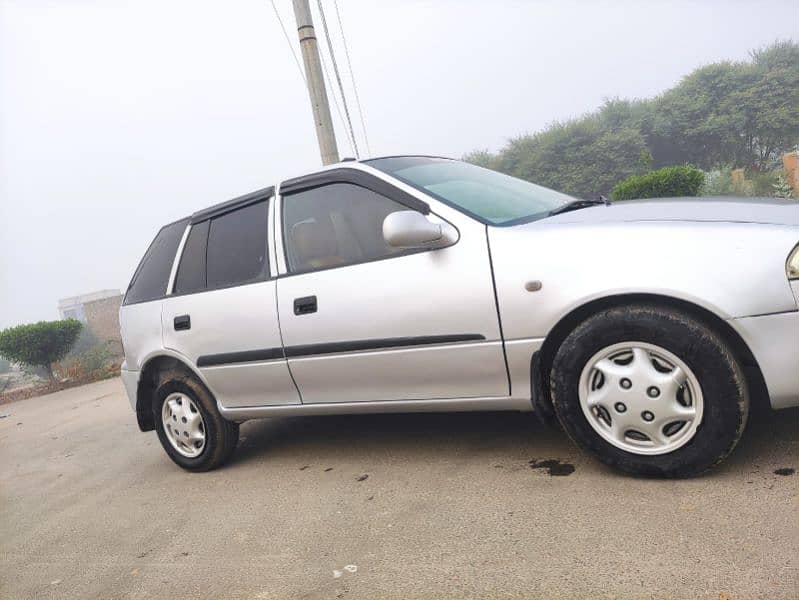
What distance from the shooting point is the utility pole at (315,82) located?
7328 millimetres

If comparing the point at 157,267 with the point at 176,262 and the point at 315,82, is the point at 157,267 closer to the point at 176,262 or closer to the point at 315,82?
the point at 176,262

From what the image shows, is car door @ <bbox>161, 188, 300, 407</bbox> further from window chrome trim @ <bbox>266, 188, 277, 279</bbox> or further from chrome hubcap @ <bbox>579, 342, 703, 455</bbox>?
chrome hubcap @ <bbox>579, 342, 703, 455</bbox>

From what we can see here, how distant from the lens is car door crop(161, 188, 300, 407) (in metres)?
3.49

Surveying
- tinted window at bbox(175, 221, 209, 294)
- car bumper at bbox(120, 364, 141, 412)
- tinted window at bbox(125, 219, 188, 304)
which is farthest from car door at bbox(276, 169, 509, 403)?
car bumper at bbox(120, 364, 141, 412)

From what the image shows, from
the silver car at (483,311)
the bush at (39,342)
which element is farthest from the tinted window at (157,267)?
the bush at (39,342)

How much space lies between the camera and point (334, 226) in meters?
3.34

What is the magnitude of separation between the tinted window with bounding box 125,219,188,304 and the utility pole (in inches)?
130

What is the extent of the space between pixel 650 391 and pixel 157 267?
3236mm

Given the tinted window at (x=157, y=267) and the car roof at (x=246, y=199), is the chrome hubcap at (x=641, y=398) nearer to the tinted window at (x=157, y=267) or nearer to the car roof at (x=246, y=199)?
the car roof at (x=246, y=199)

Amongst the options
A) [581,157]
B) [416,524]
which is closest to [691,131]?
[581,157]

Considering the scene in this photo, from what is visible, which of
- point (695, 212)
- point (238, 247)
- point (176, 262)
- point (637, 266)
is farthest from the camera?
point (176, 262)

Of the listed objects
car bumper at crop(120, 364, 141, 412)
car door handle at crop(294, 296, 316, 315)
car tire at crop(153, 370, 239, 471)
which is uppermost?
car door handle at crop(294, 296, 316, 315)

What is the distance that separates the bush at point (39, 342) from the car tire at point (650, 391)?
42.3 ft

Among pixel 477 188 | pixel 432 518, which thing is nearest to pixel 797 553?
pixel 432 518
